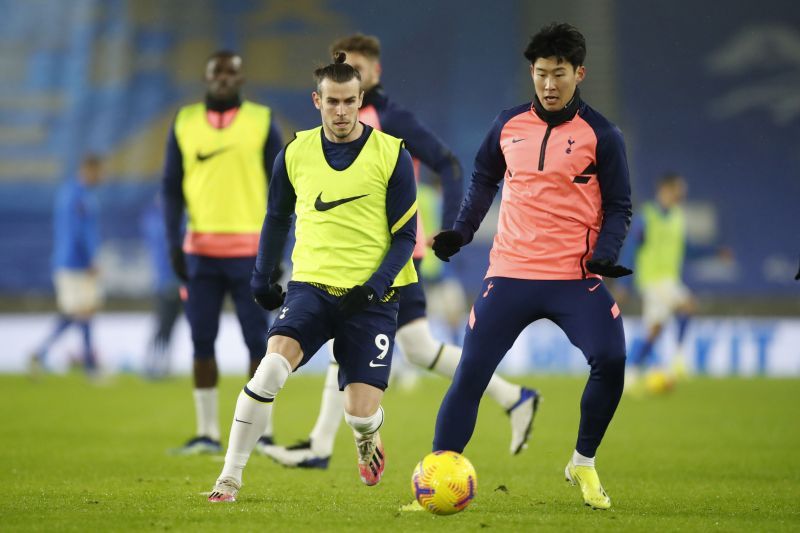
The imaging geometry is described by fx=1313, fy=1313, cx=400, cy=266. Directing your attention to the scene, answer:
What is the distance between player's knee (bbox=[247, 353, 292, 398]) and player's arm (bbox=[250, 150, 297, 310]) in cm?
39

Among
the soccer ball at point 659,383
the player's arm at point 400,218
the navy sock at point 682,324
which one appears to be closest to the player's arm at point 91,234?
the soccer ball at point 659,383

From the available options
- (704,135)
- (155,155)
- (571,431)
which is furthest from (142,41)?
(571,431)

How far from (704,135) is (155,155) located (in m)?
8.26

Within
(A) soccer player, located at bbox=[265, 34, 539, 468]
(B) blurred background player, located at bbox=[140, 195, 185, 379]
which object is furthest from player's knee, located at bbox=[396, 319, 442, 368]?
(B) blurred background player, located at bbox=[140, 195, 185, 379]

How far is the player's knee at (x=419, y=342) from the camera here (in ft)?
24.3

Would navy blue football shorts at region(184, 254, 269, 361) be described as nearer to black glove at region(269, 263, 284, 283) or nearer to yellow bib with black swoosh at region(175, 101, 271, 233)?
yellow bib with black swoosh at region(175, 101, 271, 233)

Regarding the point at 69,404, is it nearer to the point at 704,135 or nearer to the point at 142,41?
the point at 142,41

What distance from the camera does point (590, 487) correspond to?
233 inches

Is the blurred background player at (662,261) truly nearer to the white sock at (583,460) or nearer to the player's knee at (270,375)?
the white sock at (583,460)

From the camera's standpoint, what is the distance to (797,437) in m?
9.72

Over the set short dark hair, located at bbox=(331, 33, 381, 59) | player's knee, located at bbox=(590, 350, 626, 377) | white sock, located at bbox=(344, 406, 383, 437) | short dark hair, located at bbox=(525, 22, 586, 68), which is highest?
short dark hair, located at bbox=(331, 33, 381, 59)

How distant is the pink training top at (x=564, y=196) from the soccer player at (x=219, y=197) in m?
2.55

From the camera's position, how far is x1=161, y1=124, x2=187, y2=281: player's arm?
805cm

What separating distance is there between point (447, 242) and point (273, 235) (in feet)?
2.69
